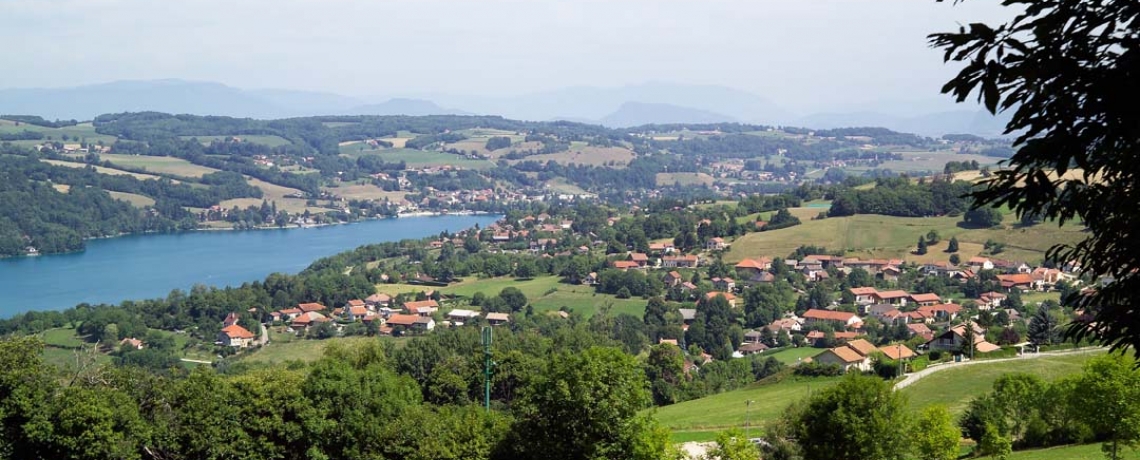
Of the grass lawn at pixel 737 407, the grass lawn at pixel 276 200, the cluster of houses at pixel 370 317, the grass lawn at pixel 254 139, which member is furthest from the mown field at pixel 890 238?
the grass lawn at pixel 254 139

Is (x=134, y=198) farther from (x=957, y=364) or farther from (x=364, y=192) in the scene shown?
(x=957, y=364)

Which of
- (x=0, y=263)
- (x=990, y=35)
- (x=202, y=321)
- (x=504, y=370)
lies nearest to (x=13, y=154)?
(x=0, y=263)

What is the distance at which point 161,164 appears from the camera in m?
134

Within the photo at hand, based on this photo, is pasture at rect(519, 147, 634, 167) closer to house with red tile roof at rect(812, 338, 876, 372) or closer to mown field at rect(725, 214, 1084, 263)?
mown field at rect(725, 214, 1084, 263)

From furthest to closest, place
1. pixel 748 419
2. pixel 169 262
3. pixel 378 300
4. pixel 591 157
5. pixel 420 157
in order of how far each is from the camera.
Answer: pixel 591 157 → pixel 420 157 → pixel 169 262 → pixel 378 300 → pixel 748 419

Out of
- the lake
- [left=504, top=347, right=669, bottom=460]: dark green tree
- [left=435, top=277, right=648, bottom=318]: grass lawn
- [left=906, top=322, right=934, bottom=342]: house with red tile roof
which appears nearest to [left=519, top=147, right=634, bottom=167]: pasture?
the lake

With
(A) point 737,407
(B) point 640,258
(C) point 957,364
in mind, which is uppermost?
(C) point 957,364

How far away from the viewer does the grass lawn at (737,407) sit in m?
23.3

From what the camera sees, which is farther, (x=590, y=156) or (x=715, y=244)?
(x=590, y=156)

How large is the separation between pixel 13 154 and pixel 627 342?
98.8 m

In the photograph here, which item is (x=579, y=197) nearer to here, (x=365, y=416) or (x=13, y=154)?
(x=13, y=154)

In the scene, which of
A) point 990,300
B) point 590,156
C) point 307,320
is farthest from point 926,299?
point 590,156

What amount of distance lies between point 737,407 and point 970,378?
18.2 feet

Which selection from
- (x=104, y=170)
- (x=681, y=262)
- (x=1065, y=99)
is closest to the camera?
(x=1065, y=99)
